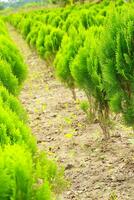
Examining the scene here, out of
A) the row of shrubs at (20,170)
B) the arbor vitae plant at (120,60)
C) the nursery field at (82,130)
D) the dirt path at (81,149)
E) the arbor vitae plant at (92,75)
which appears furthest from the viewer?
the arbor vitae plant at (92,75)

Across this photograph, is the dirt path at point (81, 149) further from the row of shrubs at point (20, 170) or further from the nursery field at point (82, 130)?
the row of shrubs at point (20, 170)

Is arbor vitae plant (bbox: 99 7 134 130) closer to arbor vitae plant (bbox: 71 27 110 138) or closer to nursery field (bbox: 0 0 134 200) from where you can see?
nursery field (bbox: 0 0 134 200)

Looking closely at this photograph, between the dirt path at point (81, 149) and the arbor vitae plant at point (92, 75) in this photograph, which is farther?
the arbor vitae plant at point (92, 75)

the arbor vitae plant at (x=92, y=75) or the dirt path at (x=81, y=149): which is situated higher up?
the arbor vitae plant at (x=92, y=75)

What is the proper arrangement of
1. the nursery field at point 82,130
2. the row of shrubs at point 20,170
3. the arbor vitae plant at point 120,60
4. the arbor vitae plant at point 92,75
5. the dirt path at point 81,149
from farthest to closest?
the arbor vitae plant at point 92,75, the arbor vitae plant at point 120,60, the dirt path at point 81,149, the nursery field at point 82,130, the row of shrubs at point 20,170

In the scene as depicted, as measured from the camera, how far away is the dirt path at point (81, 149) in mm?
6191

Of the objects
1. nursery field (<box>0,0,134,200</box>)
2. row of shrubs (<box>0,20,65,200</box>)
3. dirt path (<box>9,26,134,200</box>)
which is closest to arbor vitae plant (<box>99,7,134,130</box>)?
nursery field (<box>0,0,134,200</box>)

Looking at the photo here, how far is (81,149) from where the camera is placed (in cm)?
780

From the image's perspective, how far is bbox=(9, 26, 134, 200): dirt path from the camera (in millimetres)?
6191

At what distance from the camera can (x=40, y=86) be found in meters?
14.5

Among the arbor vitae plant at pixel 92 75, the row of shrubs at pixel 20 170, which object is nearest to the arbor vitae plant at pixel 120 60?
the arbor vitae plant at pixel 92 75

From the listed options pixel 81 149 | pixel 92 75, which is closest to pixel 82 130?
pixel 81 149

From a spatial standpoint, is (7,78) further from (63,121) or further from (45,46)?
(45,46)

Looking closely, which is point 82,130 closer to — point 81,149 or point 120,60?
point 81,149
